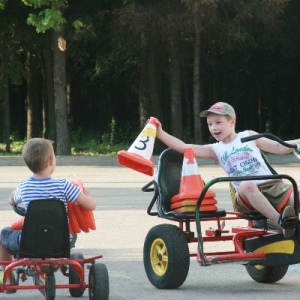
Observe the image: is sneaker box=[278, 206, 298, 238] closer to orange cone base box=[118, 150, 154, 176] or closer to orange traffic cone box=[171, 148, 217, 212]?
orange traffic cone box=[171, 148, 217, 212]

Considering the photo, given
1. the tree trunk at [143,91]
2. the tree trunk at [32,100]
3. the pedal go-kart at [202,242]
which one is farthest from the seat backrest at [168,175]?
the tree trunk at [32,100]

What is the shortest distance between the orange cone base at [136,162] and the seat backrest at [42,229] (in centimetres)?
116

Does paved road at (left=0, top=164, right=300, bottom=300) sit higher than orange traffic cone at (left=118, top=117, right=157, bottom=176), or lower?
lower

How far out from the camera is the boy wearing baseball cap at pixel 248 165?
8.05 meters

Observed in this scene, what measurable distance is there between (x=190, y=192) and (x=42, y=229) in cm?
156

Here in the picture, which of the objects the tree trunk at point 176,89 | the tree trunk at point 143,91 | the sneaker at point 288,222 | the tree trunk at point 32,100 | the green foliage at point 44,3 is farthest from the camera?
the tree trunk at point 32,100

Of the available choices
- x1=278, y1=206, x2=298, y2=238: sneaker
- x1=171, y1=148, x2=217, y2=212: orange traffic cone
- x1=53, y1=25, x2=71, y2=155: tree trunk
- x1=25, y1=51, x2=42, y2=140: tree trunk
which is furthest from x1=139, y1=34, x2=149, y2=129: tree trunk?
x1=278, y1=206, x2=298, y2=238: sneaker

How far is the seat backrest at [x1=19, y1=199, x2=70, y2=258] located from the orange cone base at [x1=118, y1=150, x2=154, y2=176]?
3.79 feet

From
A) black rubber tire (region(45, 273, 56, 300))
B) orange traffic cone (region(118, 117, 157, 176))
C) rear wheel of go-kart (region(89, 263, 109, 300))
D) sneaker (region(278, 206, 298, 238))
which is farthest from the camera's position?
orange traffic cone (region(118, 117, 157, 176))

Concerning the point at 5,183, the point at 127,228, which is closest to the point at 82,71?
the point at 5,183

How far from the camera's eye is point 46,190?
730cm

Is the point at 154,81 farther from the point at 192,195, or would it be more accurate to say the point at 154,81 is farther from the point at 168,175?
the point at 192,195

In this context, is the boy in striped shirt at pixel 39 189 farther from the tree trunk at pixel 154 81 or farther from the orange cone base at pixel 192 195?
the tree trunk at pixel 154 81

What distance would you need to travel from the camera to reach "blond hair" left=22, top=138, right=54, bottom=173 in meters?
7.16
